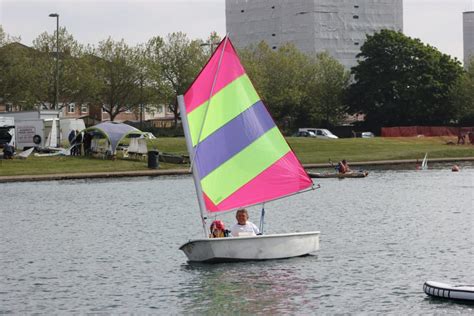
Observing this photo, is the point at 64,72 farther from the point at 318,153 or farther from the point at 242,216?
the point at 242,216

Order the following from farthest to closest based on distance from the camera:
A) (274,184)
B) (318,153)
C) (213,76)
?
(318,153), (274,184), (213,76)

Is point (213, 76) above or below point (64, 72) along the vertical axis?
below

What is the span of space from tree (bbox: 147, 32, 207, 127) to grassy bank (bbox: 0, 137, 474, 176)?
32.6 metres

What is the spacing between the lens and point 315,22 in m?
158

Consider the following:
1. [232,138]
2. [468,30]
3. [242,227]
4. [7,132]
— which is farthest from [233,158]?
[468,30]

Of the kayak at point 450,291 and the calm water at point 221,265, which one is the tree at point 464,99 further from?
the kayak at point 450,291

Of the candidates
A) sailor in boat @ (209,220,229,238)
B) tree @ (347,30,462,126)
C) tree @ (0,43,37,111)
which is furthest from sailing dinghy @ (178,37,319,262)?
tree @ (347,30,462,126)

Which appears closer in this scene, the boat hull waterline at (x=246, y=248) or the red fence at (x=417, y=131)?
the boat hull waterline at (x=246, y=248)

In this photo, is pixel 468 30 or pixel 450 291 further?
pixel 468 30

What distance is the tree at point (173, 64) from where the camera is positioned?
134 metres

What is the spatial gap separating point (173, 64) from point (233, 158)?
107968 mm

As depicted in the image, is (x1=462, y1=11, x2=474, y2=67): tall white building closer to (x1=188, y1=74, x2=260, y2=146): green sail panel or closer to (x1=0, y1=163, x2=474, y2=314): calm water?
(x1=0, y1=163, x2=474, y2=314): calm water

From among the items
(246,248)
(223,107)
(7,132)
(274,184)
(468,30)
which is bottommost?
(246,248)

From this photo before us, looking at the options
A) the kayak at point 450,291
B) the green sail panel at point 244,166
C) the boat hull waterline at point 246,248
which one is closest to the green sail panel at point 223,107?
the green sail panel at point 244,166
